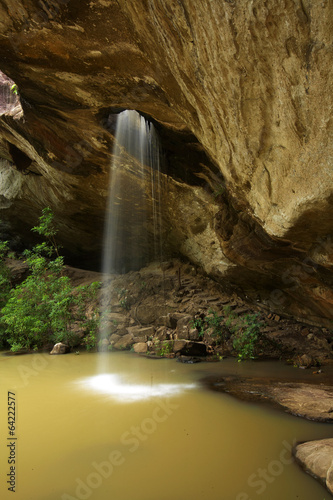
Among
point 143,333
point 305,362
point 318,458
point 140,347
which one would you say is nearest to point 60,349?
point 140,347

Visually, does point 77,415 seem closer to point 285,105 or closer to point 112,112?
point 285,105

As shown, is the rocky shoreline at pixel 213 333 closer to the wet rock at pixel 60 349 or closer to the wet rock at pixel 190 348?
the wet rock at pixel 190 348

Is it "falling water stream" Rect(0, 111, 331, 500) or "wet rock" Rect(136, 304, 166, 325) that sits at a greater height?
"wet rock" Rect(136, 304, 166, 325)

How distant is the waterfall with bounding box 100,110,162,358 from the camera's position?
292 inches

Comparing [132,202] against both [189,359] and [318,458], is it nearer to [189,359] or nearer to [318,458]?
[189,359]

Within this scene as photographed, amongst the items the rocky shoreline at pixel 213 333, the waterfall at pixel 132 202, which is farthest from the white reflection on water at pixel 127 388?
the waterfall at pixel 132 202

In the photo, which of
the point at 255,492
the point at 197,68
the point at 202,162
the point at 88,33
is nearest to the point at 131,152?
the point at 202,162

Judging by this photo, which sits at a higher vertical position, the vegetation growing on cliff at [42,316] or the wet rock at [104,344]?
the vegetation growing on cliff at [42,316]

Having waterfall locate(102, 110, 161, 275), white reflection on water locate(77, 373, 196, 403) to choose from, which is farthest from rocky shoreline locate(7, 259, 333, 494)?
waterfall locate(102, 110, 161, 275)

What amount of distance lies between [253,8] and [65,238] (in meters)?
12.8

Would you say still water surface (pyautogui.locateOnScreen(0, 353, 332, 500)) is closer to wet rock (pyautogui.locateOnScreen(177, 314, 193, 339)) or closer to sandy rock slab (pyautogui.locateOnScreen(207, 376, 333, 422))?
sandy rock slab (pyautogui.locateOnScreen(207, 376, 333, 422))

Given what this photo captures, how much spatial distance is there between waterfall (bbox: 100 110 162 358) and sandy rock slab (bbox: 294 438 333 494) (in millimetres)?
6341

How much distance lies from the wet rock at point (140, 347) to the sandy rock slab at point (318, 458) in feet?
18.3

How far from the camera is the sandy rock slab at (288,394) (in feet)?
11.3
